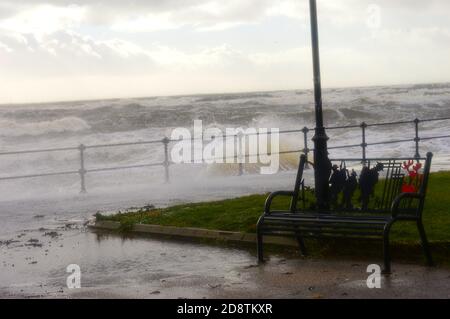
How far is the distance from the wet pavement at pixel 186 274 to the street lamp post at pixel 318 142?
92cm

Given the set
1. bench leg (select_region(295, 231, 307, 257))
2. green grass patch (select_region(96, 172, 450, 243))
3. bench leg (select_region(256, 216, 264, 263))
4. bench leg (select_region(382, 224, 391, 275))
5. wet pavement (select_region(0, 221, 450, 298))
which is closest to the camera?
wet pavement (select_region(0, 221, 450, 298))

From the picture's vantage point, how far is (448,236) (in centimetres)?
884

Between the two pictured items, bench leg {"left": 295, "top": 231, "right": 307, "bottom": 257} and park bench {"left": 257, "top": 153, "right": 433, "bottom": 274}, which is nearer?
park bench {"left": 257, "top": 153, "right": 433, "bottom": 274}

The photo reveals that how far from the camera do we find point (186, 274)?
853cm

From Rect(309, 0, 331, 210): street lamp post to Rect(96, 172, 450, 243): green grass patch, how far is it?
0.92 meters

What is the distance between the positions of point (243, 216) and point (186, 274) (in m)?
2.88

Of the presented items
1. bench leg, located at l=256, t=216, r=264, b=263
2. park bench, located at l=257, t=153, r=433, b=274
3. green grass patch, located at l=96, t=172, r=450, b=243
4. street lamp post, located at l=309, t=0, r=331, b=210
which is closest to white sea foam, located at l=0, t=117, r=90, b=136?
green grass patch, located at l=96, t=172, r=450, b=243

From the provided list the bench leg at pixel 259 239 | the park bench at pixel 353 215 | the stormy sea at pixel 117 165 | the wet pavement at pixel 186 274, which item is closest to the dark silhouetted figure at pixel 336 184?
the park bench at pixel 353 215

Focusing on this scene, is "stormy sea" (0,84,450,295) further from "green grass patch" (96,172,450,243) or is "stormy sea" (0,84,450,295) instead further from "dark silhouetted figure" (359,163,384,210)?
"dark silhouetted figure" (359,163,384,210)

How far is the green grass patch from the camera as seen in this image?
9383mm

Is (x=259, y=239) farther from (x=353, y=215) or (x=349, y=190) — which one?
(x=349, y=190)
